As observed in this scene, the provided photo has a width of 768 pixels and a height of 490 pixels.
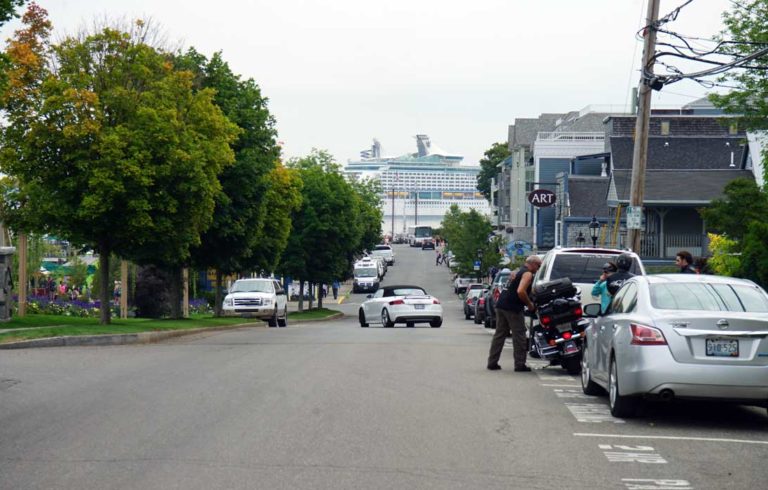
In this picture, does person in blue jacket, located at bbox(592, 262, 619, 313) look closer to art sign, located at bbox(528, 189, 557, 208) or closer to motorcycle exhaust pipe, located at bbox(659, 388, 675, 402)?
motorcycle exhaust pipe, located at bbox(659, 388, 675, 402)

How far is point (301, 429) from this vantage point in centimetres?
1087

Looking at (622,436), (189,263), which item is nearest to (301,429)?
(622,436)

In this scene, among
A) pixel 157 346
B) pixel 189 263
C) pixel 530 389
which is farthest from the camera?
pixel 189 263

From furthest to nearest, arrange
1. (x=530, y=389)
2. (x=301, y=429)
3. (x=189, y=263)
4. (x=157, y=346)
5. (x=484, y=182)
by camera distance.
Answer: (x=484, y=182) → (x=189, y=263) → (x=157, y=346) → (x=530, y=389) → (x=301, y=429)

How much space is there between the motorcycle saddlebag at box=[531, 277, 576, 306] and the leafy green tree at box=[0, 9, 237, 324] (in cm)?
1205

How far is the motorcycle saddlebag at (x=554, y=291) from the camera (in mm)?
17322

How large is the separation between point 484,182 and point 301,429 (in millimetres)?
132255

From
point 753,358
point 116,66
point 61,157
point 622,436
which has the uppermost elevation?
point 116,66

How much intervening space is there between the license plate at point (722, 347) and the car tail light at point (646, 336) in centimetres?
43

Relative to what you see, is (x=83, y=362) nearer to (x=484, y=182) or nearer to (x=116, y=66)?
(x=116, y=66)

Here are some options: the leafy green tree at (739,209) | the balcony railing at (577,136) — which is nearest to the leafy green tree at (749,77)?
the leafy green tree at (739,209)

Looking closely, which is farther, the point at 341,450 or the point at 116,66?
the point at 116,66

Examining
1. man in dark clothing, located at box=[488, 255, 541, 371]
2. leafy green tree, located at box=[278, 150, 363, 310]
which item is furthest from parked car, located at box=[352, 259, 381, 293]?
man in dark clothing, located at box=[488, 255, 541, 371]

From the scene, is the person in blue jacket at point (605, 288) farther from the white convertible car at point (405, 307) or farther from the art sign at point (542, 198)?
the art sign at point (542, 198)
